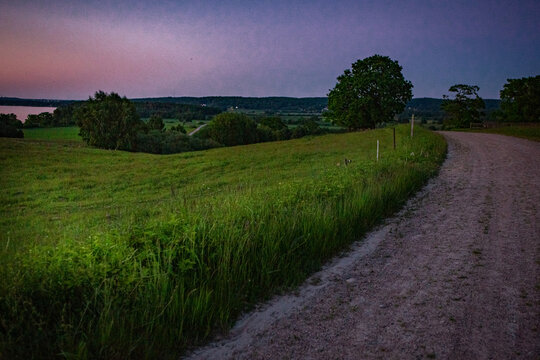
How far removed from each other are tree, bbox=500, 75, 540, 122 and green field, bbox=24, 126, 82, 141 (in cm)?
7261

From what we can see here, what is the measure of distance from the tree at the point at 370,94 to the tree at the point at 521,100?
974 inches

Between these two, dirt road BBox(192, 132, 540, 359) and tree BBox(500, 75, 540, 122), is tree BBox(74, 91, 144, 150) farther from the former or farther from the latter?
tree BBox(500, 75, 540, 122)

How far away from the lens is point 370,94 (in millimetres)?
45531

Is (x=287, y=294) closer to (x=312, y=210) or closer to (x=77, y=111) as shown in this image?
(x=312, y=210)

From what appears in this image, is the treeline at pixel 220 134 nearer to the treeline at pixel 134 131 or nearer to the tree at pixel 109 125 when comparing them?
the treeline at pixel 134 131

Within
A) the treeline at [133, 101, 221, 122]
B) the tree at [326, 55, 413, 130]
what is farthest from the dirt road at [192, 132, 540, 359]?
the treeline at [133, 101, 221, 122]

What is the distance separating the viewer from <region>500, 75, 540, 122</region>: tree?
56.2 meters

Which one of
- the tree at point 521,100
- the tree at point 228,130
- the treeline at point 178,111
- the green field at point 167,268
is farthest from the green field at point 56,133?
the tree at point 521,100

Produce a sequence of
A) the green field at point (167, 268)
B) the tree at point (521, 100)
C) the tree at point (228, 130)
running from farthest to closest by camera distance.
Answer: the tree at point (228, 130) < the tree at point (521, 100) < the green field at point (167, 268)

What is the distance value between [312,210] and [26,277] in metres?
4.56

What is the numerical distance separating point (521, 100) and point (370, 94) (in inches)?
1198

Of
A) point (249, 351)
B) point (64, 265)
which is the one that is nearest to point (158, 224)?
point (64, 265)

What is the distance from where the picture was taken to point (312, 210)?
6.75m

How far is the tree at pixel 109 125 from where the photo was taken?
194ft
